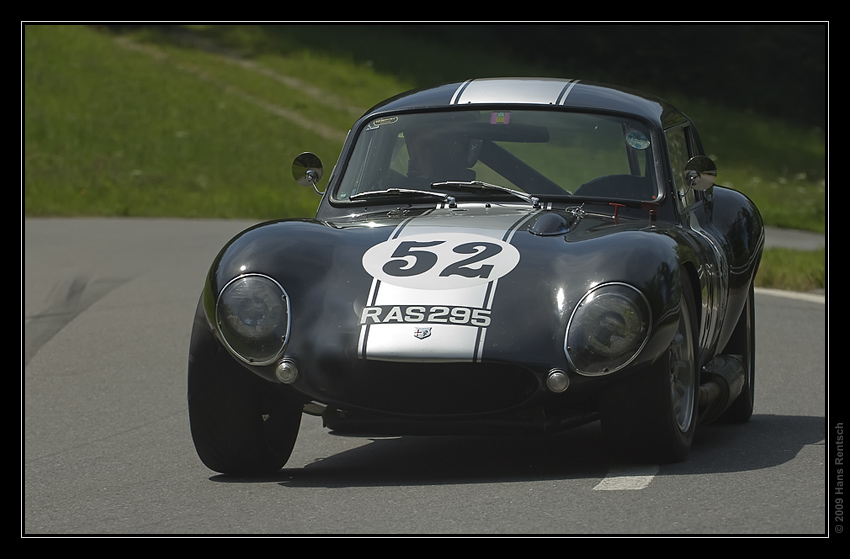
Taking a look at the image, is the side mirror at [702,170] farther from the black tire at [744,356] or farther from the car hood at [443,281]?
the car hood at [443,281]

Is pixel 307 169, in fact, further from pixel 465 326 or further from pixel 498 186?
pixel 465 326

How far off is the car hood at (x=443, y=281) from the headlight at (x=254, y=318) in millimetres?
42

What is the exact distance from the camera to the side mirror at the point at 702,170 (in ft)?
20.9

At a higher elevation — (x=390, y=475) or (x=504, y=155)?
(x=504, y=155)

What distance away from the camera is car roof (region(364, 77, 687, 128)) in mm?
6613

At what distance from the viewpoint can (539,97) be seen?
6.66 meters

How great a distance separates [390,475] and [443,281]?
0.86 meters

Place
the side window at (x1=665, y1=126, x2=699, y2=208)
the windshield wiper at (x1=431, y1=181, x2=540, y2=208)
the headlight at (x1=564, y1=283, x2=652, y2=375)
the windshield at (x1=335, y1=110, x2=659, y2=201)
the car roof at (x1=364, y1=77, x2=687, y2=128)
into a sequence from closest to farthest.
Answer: the headlight at (x1=564, y1=283, x2=652, y2=375) → the windshield wiper at (x1=431, y1=181, x2=540, y2=208) → the windshield at (x1=335, y1=110, x2=659, y2=201) → the side window at (x1=665, y1=126, x2=699, y2=208) → the car roof at (x1=364, y1=77, x2=687, y2=128)

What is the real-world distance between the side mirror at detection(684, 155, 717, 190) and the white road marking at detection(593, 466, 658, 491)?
1.72 m

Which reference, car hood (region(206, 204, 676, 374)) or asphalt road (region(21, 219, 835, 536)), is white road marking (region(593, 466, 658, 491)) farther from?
car hood (region(206, 204, 676, 374))

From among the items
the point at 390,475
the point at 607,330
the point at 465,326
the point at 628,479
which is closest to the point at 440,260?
the point at 465,326

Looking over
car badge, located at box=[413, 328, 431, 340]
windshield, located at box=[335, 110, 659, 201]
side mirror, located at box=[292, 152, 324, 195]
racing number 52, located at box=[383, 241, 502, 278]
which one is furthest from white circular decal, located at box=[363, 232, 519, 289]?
side mirror, located at box=[292, 152, 324, 195]
